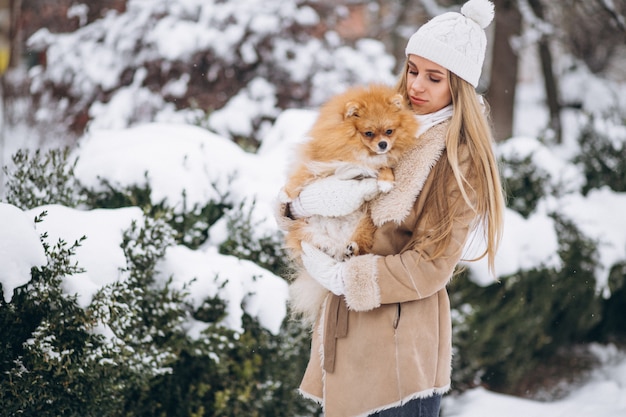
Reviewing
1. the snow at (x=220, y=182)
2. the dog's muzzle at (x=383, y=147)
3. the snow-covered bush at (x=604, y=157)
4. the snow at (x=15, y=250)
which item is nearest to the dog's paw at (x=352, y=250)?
the dog's muzzle at (x=383, y=147)

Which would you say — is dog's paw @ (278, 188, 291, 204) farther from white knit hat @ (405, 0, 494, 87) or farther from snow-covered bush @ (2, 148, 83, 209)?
snow-covered bush @ (2, 148, 83, 209)

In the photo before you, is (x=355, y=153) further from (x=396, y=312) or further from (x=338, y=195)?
(x=396, y=312)

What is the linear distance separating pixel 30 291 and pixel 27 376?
0.38 m

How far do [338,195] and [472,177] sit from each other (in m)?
0.53

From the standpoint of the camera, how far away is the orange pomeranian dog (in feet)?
8.85

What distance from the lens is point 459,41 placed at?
2.79m

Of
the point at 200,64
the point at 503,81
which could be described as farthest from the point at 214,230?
the point at 503,81

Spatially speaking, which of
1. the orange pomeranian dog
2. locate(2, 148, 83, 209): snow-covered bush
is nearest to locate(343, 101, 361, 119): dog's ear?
the orange pomeranian dog

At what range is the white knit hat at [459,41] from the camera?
276 cm

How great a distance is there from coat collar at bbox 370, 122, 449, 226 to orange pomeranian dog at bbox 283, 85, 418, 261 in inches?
1.5

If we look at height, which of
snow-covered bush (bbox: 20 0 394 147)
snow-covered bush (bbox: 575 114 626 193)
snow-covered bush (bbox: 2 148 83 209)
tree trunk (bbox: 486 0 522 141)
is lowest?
tree trunk (bbox: 486 0 522 141)

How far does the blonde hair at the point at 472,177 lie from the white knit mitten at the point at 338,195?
28cm

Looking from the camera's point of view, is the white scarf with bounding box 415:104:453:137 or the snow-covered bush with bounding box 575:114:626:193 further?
the snow-covered bush with bounding box 575:114:626:193

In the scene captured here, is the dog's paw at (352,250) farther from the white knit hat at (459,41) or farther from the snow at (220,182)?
the white knit hat at (459,41)
